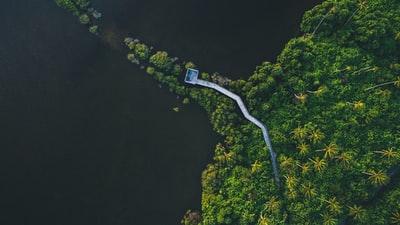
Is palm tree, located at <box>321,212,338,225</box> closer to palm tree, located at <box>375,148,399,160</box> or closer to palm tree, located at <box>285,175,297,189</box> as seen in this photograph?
palm tree, located at <box>285,175,297,189</box>

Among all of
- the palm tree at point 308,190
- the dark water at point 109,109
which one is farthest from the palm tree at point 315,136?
the dark water at point 109,109

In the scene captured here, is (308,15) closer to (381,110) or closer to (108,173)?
(381,110)

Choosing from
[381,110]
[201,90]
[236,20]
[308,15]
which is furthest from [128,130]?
[381,110]

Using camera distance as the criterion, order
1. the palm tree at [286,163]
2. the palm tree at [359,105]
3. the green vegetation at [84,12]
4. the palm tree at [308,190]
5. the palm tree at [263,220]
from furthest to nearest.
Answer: the green vegetation at [84,12]
the palm tree at [263,220]
the palm tree at [286,163]
the palm tree at [308,190]
the palm tree at [359,105]

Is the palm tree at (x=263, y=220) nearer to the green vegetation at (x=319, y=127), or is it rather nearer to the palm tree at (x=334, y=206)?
the green vegetation at (x=319, y=127)

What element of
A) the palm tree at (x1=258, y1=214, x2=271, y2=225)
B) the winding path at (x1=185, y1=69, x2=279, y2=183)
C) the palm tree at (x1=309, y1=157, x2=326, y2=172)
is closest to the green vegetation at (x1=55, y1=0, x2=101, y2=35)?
the winding path at (x1=185, y1=69, x2=279, y2=183)

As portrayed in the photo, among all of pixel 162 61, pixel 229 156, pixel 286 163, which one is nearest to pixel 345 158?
pixel 286 163

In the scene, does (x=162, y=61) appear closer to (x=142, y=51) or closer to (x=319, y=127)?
(x=142, y=51)

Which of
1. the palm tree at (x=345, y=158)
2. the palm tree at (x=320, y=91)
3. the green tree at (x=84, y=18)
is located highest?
the green tree at (x=84, y=18)
